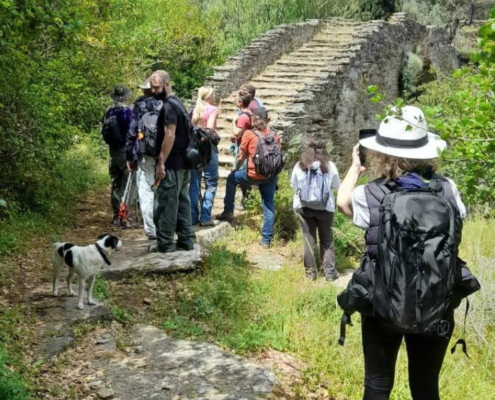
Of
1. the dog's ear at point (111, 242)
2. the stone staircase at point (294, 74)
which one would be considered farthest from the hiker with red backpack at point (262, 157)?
the dog's ear at point (111, 242)

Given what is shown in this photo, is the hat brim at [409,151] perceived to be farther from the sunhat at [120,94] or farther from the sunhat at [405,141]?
the sunhat at [120,94]

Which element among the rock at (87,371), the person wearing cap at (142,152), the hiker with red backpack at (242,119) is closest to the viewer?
the rock at (87,371)

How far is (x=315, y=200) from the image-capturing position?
269 inches

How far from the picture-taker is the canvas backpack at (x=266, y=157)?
7.70 meters

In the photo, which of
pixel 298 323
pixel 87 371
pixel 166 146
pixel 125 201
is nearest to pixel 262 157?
pixel 125 201

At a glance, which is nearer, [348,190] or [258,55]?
[348,190]

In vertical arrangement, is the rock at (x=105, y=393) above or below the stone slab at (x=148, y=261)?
above

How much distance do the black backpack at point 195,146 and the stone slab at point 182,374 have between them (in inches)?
73.2

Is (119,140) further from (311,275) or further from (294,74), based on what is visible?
(294,74)

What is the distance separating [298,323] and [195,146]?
1.98 metres

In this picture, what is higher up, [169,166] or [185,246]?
[169,166]

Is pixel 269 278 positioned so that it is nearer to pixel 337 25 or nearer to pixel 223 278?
pixel 223 278

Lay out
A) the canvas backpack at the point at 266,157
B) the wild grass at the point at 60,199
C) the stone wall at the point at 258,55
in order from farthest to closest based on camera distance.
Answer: the stone wall at the point at 258,55, the canvas backpack at the point at 266,157, the wild grass at the point at 60,199

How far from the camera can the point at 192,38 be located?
19.0 metres
